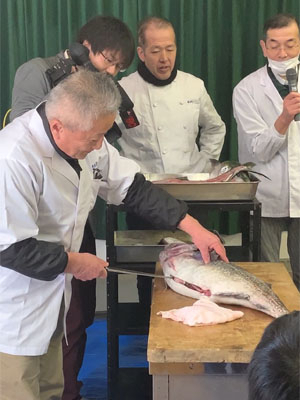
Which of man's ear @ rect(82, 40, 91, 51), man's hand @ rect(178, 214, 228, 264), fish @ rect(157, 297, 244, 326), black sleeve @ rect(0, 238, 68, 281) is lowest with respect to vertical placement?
fish @ rect(157, 297, 244, 326)

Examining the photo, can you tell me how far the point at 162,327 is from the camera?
60.1 inches

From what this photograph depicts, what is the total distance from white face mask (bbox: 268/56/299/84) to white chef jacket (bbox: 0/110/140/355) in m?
1.23

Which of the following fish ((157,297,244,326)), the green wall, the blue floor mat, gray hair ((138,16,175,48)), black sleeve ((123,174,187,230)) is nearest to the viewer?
fish ((157,297,244,326))

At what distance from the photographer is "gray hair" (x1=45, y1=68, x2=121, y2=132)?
157 centimetres

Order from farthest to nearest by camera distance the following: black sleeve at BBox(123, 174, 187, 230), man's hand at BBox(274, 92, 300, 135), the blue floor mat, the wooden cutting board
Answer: the blue floor mat
man's hand at BBox(274, 92, 300, 135)
black sleeve at BBox(123, 174, 187, 230)
the wooden cutting board

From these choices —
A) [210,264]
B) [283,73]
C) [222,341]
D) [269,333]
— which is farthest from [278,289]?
[283,73]

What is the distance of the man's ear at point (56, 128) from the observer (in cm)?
160

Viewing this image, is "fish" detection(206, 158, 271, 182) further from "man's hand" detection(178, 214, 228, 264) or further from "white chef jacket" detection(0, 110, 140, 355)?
"white chef jacket" detection(0, 110, 140, 355)

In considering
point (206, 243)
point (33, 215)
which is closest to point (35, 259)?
point (33, 215)

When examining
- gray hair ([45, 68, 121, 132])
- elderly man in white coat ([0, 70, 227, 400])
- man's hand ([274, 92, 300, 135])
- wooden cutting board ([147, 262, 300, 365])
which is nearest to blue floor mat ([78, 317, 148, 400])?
elderly man in white coat ([0, 70, 227, 400])

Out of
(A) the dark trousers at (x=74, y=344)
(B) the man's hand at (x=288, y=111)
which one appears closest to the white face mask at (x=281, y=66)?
(B) the man's hand at (x=288, y=111)

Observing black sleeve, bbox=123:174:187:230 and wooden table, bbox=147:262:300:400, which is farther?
black sleeve, bbox=123:174:187:230

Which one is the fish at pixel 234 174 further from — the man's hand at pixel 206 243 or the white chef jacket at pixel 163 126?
the white chef jacket at pixel 163 126

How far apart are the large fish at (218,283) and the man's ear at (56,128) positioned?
0.53m
